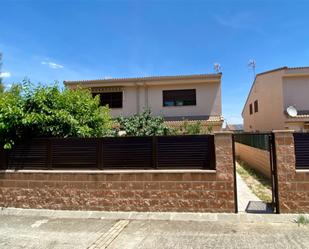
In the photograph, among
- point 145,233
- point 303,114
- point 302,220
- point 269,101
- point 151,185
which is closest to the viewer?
point 145,233

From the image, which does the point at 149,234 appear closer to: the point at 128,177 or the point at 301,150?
the point at 128,177

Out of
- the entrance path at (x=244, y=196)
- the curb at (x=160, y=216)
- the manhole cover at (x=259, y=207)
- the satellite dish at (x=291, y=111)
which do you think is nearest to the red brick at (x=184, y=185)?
the curb at (x=160, y=216)

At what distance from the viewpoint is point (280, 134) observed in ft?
20.5

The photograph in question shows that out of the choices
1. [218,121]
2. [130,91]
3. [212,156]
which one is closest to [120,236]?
[212,156]

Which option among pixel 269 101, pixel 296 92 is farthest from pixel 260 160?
pixel 269 101

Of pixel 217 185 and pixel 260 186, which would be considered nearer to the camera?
pixel 217 185

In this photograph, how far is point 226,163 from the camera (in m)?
6.39

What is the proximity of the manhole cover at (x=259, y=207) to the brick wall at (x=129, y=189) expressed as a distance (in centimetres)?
63

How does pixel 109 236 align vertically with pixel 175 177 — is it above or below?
below

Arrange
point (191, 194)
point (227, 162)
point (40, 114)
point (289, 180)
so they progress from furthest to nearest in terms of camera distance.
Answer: point (40, 114) → point (191, 194) → point (227, 162) → point (289, 180)

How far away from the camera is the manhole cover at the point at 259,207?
21.3 ft

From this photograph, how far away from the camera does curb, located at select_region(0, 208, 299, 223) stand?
6.03 m

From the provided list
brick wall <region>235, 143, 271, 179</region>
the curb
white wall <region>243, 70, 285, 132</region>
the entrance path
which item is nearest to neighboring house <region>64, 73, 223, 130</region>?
brick wall <region>235, 143, 271, 179</region>

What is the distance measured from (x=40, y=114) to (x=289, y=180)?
6588mm
